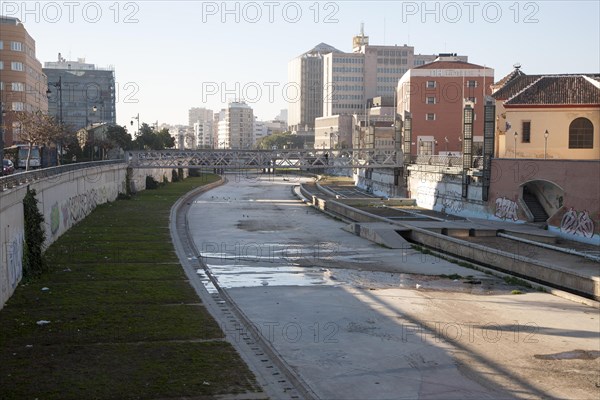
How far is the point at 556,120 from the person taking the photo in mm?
59438

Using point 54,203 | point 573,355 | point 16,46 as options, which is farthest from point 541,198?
point 16,46

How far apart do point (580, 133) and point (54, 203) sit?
136 ft

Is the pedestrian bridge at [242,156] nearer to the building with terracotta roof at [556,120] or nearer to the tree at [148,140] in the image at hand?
the tree at [148,140]

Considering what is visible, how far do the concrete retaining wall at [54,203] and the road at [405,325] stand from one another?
8204 mm

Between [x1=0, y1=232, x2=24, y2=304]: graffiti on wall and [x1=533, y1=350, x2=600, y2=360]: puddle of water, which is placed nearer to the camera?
[x1=533, y1=350, x2=600, y2=360]: puddle of water

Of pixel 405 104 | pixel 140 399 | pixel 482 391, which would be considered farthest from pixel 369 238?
pixel 405 104

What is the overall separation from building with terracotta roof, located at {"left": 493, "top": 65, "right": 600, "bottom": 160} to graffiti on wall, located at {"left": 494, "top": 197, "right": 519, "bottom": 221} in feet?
17.9

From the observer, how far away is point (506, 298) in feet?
101

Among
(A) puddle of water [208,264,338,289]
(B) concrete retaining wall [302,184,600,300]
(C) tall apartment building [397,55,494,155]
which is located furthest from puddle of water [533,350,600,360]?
(C) tall apartment building [397,55,494,155]

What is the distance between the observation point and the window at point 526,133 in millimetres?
60156

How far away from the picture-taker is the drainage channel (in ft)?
56.7

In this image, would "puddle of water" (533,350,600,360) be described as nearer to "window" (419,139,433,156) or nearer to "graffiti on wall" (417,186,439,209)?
"graffiti on wall" (417,186,439,209)

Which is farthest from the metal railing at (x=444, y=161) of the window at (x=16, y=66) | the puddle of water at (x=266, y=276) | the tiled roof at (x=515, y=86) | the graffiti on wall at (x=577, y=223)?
the window at (x=16, y=66)

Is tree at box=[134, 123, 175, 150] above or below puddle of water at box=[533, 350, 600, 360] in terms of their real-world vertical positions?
above
